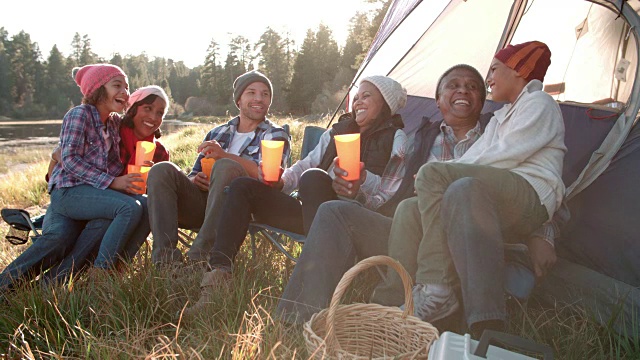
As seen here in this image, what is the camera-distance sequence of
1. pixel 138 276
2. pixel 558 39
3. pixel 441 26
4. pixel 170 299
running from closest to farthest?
pixel 170 299
pixel 138 276
pixel 558 39
pixel 441 26

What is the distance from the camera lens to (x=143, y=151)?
2.82 m

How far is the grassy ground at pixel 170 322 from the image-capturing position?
175cm

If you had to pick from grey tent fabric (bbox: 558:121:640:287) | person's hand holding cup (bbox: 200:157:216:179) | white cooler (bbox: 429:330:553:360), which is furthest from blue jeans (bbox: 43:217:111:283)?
grey tent fabric (bbox: 558:121:640:287)

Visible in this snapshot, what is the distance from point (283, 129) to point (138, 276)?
4.19 ft

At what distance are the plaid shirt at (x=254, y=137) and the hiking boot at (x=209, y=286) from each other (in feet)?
2.97

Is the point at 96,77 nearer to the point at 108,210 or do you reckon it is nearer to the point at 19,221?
the point at 108,210

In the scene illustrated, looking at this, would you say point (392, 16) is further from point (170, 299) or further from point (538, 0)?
point (170, 299)

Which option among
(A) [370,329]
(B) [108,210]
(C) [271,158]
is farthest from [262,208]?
(A) [370,329]

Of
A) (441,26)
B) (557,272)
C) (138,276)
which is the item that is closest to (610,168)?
(557,272)

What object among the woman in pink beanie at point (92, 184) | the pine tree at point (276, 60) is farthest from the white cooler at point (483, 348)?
the pine tree at point (276, 60)

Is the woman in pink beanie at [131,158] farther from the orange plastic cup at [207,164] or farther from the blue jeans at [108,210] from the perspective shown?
the orange plastic cup at [207,164]

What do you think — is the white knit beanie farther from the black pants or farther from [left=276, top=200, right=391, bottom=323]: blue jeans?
[left=276, top=200, right=391, bottom=323]: blue jeans

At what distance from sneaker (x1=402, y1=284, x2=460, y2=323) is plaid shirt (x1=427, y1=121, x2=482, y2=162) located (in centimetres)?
87

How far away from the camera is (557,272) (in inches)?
89.3
